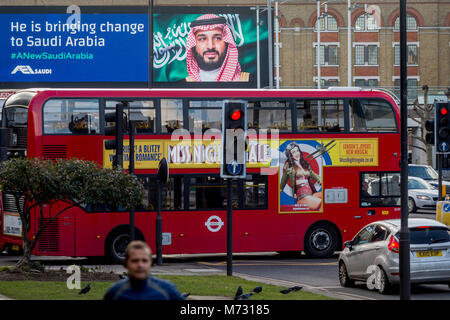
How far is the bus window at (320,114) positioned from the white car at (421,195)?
17.5m

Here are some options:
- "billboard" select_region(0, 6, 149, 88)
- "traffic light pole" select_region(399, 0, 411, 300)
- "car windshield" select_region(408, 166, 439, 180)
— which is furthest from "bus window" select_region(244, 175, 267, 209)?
"billboard" select_region(0, 6, 149, 88)

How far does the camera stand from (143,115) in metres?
23.4

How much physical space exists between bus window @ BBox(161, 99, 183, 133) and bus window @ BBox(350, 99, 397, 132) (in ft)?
15.2

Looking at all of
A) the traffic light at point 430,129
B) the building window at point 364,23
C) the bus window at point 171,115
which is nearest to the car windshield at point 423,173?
the bus window at point 171,115

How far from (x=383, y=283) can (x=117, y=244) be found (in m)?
8.36

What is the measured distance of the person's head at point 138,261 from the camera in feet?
21.1

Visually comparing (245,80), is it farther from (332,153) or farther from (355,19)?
(332,153)

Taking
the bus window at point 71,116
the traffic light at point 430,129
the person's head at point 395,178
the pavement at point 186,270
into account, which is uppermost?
the bus window at point 71,116

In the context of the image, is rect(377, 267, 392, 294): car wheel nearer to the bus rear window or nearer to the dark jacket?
the bus rear window

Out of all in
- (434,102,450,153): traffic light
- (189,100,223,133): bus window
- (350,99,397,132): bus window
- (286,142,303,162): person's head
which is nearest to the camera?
(434,102,450,153): traffic light

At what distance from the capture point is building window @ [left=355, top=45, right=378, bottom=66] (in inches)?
3295

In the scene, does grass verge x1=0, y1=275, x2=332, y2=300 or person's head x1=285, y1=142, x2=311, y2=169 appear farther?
person's head x1=285, y1=142, x2=311, y2=169

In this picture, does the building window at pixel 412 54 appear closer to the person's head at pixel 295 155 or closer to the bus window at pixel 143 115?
the person's head at pixel 295 155

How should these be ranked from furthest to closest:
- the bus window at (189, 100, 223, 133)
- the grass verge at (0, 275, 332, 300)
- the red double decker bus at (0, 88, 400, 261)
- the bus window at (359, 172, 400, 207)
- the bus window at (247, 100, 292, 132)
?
the bus window at (359, 172, 400, 207)
the bus window at (247, 100, 292, 132)
the bus window at (189, 100, 223, 133)
the red double decker bus at (0, 88, 400, 261)
the grass verge at (0, 275, 332, 300)
